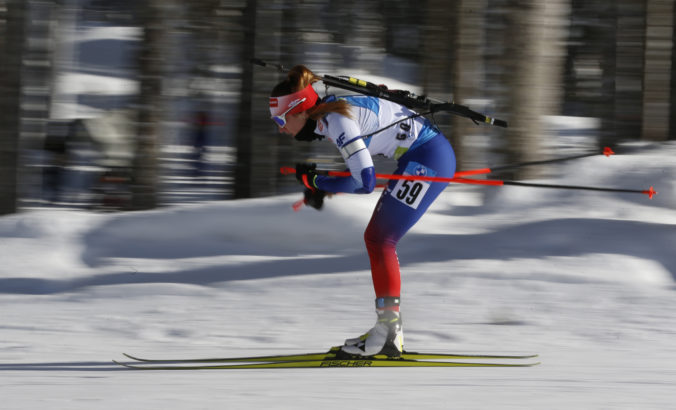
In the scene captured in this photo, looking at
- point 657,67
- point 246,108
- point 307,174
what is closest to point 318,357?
point 307,174

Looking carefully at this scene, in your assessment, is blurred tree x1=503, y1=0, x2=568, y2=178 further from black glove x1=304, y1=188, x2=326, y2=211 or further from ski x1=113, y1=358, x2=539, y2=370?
black glove x1=304, y1=188, x2=326, y2=211

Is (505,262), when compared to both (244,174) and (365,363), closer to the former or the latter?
(365,363)

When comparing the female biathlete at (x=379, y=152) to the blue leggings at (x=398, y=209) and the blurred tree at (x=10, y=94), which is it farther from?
the blurred tree at (x=10, y=94)

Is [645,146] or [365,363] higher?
[645,146]

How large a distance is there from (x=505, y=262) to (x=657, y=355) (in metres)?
2.10

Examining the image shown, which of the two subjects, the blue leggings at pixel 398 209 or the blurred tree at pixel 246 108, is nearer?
the blue leggings at pixel 398 209

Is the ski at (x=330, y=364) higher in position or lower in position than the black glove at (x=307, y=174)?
lower

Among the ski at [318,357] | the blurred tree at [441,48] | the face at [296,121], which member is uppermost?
the blurred tree at [441,48]

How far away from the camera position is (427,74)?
9430 mm

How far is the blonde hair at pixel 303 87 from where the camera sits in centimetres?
448

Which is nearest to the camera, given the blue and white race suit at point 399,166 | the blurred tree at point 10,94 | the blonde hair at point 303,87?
the blonde hair at point 303,87

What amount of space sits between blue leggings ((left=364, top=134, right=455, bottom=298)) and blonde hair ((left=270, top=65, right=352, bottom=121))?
19.7 inches

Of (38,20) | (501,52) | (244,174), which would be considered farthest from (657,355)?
(38,20)

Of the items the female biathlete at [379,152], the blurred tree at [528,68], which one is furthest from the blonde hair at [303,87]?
the blurred tree at [528,68]
